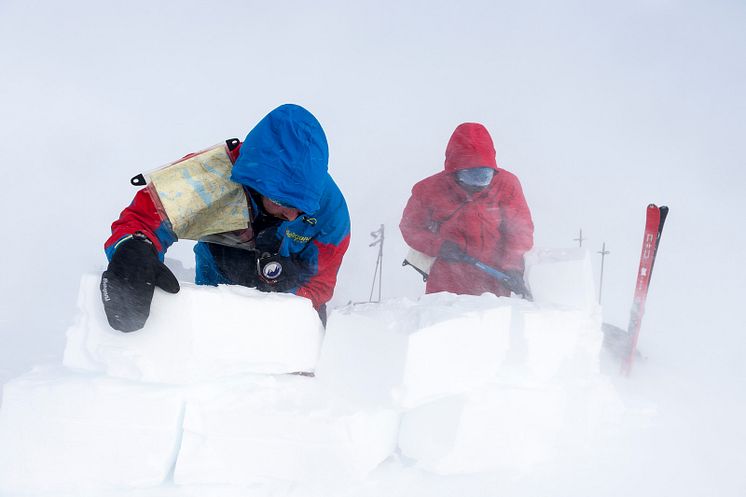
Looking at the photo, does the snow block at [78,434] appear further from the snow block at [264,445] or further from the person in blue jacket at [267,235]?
the person in blue jacket at [267,235]

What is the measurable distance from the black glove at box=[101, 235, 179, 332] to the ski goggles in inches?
84.8

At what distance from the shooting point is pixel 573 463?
1.72 meters

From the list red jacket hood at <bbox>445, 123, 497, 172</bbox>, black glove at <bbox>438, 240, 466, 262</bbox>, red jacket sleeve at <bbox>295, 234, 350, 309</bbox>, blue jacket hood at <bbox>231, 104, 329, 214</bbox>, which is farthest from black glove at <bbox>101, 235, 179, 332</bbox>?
red jacket hood at <bbox>445, 123, 497, 172</bbox>

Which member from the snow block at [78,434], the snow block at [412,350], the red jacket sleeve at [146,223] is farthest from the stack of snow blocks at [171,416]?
the red jacket sleeve at [146,223]

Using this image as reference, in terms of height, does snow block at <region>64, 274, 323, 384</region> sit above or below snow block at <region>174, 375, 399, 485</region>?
above

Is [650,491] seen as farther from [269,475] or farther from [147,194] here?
[147,194]

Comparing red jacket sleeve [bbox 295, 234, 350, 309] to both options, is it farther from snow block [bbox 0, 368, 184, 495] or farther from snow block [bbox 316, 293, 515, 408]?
snow block [bbox 0, 368, 184, 495]

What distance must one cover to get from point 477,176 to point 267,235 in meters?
1.53

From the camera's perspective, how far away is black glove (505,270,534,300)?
2.92 metres

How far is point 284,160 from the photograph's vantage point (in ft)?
5.82

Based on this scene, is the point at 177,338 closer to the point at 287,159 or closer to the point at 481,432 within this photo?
the point at 287,159

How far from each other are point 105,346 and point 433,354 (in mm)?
933

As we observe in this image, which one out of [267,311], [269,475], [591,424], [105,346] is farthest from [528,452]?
[105,346]

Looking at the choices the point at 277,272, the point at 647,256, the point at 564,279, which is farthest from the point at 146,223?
the point at 647,256
